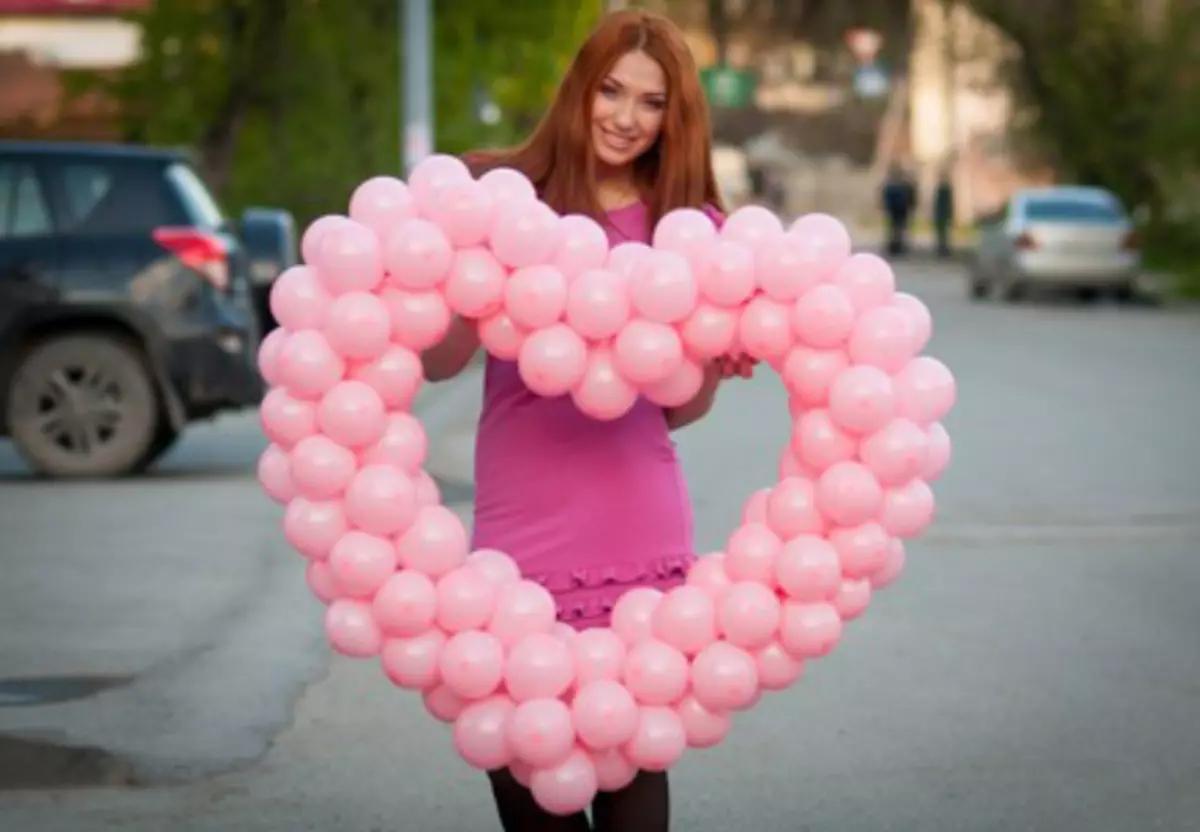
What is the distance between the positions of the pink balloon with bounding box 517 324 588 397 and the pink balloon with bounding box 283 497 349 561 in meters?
0.41

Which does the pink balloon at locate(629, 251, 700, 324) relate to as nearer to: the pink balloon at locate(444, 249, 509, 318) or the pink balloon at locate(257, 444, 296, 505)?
the pink balloon at locate(444, 249, 509, 318)

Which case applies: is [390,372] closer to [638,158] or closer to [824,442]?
[638,158]

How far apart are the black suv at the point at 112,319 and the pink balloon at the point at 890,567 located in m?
10.3

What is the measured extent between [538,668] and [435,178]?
85 centimetres

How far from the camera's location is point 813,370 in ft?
16.0

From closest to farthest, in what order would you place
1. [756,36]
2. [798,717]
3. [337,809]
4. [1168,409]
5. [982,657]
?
[337,809]
[798,717]
[982,657]
[1168,409]
[756,36]

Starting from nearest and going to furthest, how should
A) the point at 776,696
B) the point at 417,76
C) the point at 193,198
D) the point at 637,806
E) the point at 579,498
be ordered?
the point at 579,498 < the point at 637,806 < the point at 776,696 < the point at 193,198 < the point at 417,76

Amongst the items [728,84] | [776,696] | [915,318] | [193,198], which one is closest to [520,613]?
[915,318]

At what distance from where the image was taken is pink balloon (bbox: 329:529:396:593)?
15.9 feet

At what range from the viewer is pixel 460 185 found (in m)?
4.83

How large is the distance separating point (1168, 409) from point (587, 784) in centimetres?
1579

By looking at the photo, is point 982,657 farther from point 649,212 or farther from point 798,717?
point 649,212

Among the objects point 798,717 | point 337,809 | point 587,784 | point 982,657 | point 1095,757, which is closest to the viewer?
point 587,784

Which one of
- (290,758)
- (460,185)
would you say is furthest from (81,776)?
(460,185)
